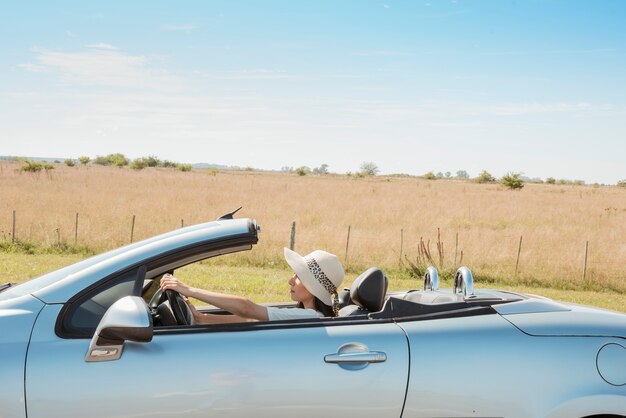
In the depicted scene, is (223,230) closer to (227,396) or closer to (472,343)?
(227,396)

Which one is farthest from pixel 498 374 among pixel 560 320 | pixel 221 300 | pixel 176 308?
pixel 176 308

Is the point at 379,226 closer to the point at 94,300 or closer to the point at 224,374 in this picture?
the point at 94,300

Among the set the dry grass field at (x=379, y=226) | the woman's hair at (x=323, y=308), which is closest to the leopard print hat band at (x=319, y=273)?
the woman's hair at (x=323, y=308)

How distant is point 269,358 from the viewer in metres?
2.91

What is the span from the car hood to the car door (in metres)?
0.62

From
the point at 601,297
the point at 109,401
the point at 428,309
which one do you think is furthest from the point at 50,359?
the point at 601,297

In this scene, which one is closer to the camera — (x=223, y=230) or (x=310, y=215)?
(x=223, y=230)

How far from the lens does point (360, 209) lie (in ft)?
94.6

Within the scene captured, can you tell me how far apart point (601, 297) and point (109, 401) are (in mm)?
12656

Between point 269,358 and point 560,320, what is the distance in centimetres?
139

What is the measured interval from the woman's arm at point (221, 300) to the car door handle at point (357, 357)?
2.22 ft

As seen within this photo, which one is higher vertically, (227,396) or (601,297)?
(227,396)

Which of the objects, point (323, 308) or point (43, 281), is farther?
point (323, 308)

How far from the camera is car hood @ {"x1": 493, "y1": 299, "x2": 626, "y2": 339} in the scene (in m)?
3.21
